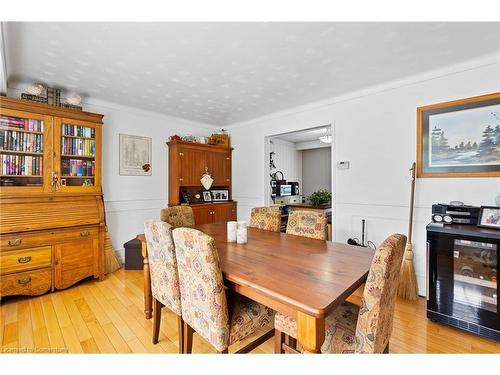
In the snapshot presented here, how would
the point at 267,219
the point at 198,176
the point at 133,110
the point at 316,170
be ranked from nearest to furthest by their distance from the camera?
the point at 267,219
the point at 133,110
the point at 198,176
the point at 316,170

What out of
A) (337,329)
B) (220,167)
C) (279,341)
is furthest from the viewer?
(220,167)

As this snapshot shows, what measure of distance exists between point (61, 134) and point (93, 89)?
0.68 meters

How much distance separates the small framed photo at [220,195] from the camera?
4.68 meters

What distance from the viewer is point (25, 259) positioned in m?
2.52

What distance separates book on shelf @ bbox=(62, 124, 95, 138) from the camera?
2.93m

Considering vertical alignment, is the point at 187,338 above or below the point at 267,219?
below

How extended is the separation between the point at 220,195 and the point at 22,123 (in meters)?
2.98

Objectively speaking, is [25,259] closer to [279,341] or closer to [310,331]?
[279,341]

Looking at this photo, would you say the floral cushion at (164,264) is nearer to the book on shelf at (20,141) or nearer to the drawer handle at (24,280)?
the drawer handle at (24,280)

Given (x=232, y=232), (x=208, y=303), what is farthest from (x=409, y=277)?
(x=208, y=303)

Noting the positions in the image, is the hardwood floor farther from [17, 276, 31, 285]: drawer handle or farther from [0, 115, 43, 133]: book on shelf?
[0, 115, 43, 133]: book on shelf

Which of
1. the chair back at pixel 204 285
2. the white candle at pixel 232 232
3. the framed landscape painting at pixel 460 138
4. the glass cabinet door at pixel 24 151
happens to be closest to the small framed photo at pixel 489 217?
the framed landscape painting at pixel 460 138
